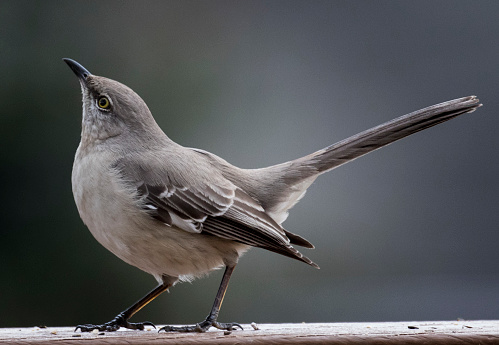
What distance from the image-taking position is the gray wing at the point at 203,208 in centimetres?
354

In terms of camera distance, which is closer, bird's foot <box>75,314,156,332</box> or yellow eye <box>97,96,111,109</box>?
bird's foot <box>75,314,156,332</box>

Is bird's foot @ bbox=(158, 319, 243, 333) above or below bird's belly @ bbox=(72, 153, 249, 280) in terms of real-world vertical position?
below

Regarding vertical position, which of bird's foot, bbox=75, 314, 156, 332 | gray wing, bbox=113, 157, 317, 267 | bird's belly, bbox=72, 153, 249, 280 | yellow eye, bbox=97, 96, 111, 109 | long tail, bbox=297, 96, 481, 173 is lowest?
bird's foot, bbox=75, 314, 156, 332

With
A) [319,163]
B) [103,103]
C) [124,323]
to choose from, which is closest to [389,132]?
[319,163]

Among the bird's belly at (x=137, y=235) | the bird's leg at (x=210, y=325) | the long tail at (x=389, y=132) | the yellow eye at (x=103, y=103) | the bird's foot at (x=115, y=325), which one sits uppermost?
the long tail at (x=389, y=132)

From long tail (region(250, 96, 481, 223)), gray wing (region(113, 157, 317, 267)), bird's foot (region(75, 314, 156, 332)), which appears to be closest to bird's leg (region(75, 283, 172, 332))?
bird's foot (region(75, 314, 156, 332))

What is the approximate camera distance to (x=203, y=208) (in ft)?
12.0

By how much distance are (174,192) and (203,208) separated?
202 mm

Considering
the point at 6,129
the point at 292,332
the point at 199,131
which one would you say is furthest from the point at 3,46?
the point at 292,332

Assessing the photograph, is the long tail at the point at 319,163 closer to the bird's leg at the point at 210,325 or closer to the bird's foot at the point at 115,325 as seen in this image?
the bird's leg at the point at 210,325

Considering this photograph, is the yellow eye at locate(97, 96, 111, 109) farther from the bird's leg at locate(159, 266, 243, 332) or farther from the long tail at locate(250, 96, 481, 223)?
the bird's leg at locate(159, 266, 243, 332)

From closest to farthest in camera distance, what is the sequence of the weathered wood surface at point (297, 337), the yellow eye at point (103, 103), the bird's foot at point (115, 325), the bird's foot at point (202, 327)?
the weathered wood surface at point (297, 337) < the bird's foot at point (202, 327) < the bird's foot at point (115, 325) < the yellow eye at point (103, 103)

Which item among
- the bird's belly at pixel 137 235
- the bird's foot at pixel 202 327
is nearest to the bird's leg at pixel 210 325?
the bird's foot at pixel 202 327

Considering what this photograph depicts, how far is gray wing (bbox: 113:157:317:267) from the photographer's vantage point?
354cm
